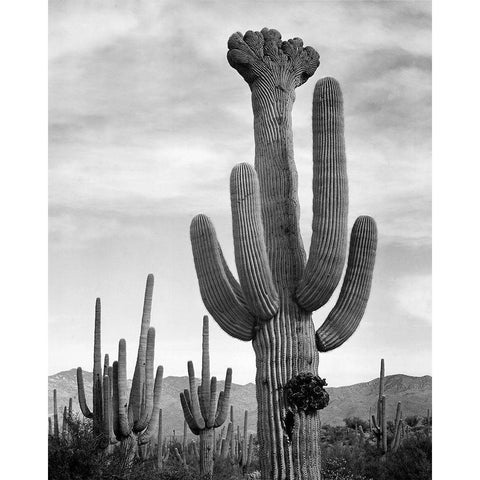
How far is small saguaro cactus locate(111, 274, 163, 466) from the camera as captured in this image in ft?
31.6

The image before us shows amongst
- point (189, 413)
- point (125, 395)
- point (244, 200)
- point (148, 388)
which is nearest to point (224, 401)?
point (189, 413)

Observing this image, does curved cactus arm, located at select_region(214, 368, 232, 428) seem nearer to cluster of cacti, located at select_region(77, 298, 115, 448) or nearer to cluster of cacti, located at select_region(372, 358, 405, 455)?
cluster of cacti, located at select_region(77, 298, 115, 448)

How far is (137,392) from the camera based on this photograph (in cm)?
998

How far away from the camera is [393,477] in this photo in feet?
38.7

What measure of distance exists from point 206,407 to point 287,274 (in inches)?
175

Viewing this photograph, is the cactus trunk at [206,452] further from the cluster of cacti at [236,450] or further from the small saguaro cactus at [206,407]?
the cluster of cacti at [236,450]

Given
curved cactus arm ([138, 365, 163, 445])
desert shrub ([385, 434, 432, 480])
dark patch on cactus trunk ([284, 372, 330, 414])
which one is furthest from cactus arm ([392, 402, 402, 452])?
dark patch on cactus trunk ([284, 372, 330, 414])

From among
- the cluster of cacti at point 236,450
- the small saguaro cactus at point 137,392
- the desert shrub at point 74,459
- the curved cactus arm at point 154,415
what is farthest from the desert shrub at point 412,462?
the desert shrub at point 74,459

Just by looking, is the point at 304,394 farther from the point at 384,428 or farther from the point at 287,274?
the point at 384,428

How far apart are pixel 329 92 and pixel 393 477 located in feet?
22.9
